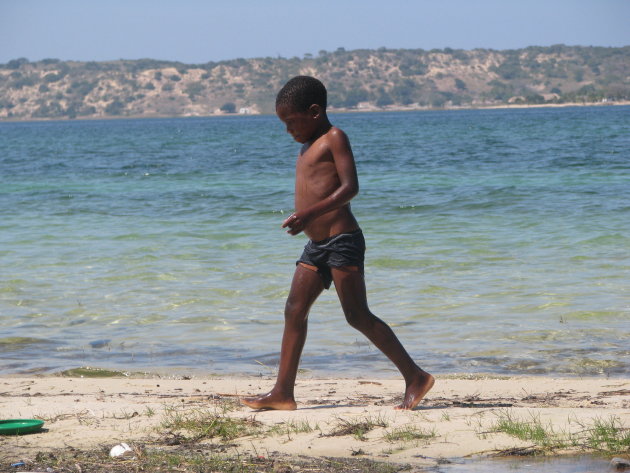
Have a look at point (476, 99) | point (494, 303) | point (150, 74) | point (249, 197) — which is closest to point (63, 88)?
point (150, 74)

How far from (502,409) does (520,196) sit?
12616mm

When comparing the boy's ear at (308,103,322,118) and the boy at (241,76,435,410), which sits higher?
the boy's ear at (308,103,322,118)

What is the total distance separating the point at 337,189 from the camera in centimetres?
427

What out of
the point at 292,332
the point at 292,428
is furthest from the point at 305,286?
the point at 292,428

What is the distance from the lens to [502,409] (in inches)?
169

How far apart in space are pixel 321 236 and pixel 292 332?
49cm

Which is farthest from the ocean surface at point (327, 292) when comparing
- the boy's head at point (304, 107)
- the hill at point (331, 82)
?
the hill at point (331, 82)

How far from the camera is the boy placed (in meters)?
4.25

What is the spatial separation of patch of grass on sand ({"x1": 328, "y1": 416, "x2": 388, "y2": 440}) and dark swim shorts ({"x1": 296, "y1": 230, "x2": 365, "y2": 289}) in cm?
67

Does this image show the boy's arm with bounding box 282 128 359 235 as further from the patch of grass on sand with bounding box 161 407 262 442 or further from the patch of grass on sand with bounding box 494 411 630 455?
the patch of grass on sand with bounding box 494 411 630 455

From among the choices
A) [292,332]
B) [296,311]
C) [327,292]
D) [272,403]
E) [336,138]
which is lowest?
[327,292]

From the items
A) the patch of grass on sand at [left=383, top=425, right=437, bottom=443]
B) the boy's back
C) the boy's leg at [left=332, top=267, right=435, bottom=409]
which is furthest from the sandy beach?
the boy's back

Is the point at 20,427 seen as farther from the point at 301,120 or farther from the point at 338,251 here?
the point at 301,120

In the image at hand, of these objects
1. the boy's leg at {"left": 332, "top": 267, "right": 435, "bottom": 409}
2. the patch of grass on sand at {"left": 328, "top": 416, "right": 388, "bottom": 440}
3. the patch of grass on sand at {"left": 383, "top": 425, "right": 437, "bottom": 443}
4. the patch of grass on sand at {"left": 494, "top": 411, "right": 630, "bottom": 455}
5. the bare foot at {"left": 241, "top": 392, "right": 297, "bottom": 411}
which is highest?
the boy's leg at {"left": 332, "top": 267, "right": 435, "bottom": 409}
